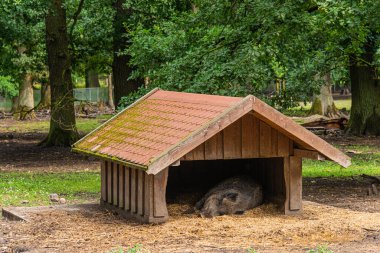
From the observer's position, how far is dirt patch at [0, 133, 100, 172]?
21547mm

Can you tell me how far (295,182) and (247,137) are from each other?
0.93 meters

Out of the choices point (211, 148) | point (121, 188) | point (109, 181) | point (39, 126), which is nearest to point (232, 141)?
point (211, 148)

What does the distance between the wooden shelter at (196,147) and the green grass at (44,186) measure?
7.72 ft

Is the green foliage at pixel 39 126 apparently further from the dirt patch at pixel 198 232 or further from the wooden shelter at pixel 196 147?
the dirt patch at pixel 198 232

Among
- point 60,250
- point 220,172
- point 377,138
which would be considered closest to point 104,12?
point 377,138

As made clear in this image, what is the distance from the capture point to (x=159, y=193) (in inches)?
447

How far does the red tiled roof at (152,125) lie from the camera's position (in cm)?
1149

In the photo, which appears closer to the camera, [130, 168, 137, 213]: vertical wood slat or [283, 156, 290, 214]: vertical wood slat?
[130, 168, 137, 213]: vertical wood slat

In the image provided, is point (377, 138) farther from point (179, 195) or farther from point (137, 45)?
point (179, 195)

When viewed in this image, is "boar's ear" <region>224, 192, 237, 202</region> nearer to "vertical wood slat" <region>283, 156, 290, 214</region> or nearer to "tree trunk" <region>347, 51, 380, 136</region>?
"vertical wood slat" <region>283, 156, 290, 214</region>

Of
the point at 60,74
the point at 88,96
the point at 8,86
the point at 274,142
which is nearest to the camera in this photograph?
the point at 274,142

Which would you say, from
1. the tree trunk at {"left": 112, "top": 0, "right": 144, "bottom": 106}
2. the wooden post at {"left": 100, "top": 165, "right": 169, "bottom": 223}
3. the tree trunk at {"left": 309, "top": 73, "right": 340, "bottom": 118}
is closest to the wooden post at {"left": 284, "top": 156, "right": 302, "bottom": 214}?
the wooden post at {"left": 100, "top": 165, "right": 169, "bottom": 223}

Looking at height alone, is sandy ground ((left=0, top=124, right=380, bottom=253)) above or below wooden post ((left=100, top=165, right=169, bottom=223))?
below

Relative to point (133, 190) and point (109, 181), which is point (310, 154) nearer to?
point (133, 190)
